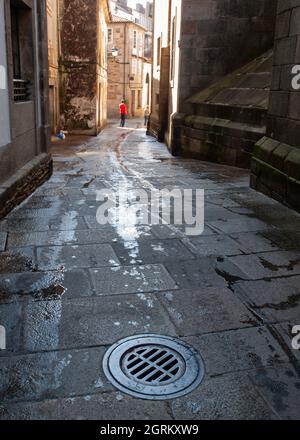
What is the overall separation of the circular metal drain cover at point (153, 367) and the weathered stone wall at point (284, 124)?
13.5 ft

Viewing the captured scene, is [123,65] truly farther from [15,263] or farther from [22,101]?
[15,263]

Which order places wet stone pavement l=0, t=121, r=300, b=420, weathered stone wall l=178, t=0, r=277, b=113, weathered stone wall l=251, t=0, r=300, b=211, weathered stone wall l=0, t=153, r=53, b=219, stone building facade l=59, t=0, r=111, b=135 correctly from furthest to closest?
stone building facade l=59, t=0, r=111, b=135, weathered stone wall l=178, t=0, r=277, b=113, weathered stone wall l=251, t=0, r=300, b=211, weathered stone wall l=0, t=153, r=53, b=219, wet stone pavement l=0, t=121, r=300, b=420

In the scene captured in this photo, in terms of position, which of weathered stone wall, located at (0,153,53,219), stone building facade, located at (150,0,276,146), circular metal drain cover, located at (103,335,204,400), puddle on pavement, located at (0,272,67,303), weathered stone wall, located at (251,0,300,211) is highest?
stone building facade, located at (150,0,276,146)

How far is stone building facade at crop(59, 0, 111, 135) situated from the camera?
22.1 meters

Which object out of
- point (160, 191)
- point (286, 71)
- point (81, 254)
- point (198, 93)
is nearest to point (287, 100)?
point (286, 71)

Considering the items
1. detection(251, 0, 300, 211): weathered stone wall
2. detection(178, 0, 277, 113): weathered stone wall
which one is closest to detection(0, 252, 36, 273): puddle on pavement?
detection(251, 0, 300, 211): weathered stone wall

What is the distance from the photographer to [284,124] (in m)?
7.18

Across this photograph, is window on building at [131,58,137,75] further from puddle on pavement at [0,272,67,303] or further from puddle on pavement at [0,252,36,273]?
puddle on pavement at [0,272,67,303]

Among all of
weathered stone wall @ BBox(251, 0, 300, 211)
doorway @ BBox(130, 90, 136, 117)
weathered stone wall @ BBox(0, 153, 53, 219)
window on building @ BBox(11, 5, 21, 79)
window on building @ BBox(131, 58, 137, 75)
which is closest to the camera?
weathered stone wall @ BBox(0, 153, 53, 219)

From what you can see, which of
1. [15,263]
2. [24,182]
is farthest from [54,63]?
[15,263]

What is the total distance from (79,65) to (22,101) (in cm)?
1607

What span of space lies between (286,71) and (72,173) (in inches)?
212

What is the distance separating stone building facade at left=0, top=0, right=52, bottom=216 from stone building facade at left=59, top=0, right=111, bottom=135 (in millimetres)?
14388
